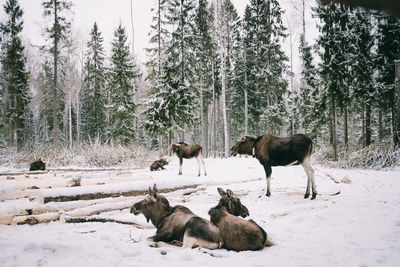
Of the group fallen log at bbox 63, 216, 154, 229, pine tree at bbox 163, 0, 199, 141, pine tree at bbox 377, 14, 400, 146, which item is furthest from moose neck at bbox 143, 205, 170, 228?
pine tree at bbox 377, 14, 400, 146

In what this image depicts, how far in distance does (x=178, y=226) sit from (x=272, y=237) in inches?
63.6

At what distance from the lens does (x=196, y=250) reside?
341 centimetres

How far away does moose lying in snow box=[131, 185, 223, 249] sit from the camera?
3529 millimetres

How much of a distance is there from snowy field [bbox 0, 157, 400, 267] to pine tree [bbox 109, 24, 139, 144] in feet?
64.3

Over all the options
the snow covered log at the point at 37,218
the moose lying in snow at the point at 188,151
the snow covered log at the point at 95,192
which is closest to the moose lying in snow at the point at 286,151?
the snow covered log at the point at 95,192

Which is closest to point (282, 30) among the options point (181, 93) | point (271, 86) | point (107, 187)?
point (271, 86)

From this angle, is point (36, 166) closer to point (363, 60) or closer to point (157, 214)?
point (157, 214)

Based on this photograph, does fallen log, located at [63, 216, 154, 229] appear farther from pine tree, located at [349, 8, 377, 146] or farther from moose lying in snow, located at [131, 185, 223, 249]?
pine tree, located at [349, 8, 377, 146]

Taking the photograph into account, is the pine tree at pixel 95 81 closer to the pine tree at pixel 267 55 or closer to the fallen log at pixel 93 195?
the pine tree at pixel 267 55

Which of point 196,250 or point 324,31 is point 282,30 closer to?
point 324,31

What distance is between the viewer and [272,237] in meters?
4.09

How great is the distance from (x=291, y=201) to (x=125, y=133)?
22118mm

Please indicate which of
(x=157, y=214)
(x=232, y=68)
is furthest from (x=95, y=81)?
(x=157, y=214)

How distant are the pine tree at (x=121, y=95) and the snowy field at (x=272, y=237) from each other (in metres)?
19.6
